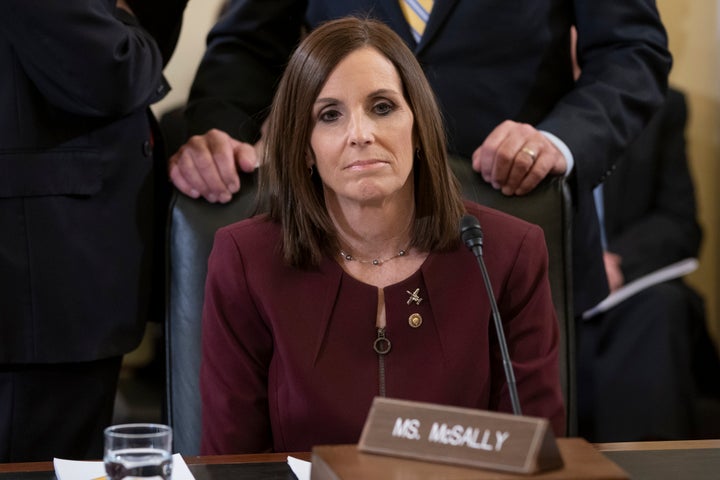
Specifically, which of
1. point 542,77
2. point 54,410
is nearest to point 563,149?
point 542,77

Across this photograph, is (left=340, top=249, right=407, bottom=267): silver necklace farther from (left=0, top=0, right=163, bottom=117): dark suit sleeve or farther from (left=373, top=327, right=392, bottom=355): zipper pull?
(left=0, top=0, right=163, bottom=117): dark suit sleeve

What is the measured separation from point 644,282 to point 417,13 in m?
1.75

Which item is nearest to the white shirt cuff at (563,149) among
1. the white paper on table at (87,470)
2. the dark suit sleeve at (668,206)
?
the white paper on table at (87,470)

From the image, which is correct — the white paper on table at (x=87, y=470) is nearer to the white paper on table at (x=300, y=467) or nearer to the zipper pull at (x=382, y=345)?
the white paper on table at (x=300, y=467)

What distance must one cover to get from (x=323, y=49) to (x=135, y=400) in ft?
5.37

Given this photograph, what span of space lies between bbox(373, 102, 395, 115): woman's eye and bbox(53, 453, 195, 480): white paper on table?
2.00ft

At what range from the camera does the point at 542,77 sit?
6.83ft

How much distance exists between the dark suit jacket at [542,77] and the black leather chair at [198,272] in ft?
0.43

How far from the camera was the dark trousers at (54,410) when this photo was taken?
185 centimetres

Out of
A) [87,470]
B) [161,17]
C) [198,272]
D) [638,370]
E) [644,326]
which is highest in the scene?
[161,17]

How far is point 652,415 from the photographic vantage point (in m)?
3.40

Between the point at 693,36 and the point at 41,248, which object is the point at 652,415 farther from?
the point at 41,248

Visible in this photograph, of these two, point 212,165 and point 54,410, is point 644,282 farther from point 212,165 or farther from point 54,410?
point 54,410

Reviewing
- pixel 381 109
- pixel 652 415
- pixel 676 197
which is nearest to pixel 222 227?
pixel 381 109
